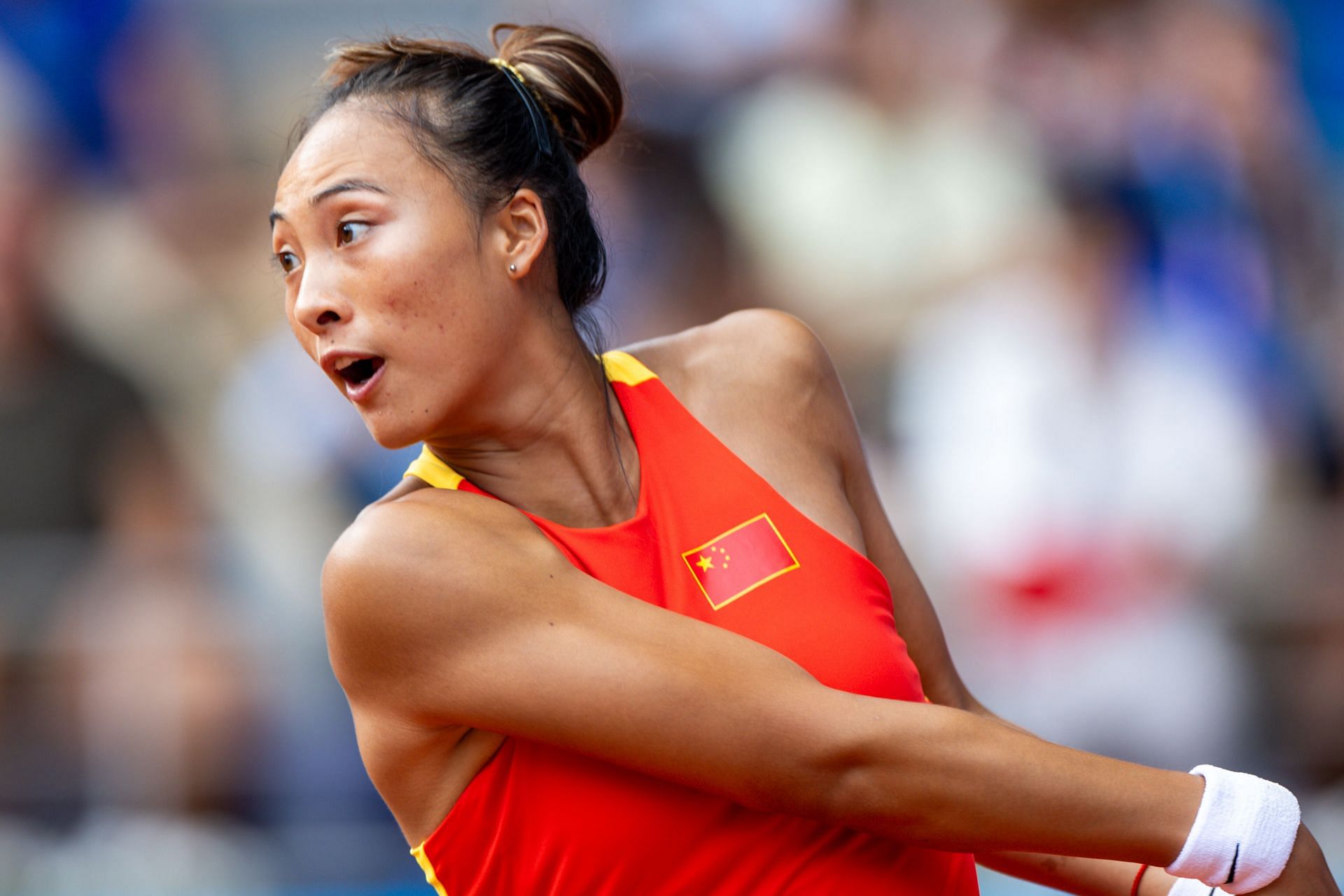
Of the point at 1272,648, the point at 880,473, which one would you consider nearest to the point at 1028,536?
the point at 880,473

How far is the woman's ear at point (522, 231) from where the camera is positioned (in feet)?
5.86

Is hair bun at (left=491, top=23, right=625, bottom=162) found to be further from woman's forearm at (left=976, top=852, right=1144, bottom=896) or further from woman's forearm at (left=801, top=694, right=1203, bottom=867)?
woman's forearm at (left=976, top=852, right=1144, bottom=896)

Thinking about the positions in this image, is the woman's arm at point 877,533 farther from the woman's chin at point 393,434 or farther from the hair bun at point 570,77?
the woman's chin at point 393,434

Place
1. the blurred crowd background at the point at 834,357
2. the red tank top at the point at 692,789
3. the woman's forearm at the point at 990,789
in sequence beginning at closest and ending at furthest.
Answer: the woman's forearm at the point at 990,789
the red tank top at the point at 692,789
the blurred crowd background at the point at 834,357

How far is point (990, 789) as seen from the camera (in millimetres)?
1523

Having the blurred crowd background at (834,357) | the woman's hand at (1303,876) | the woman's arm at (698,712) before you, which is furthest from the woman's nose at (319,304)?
the blurred crowd background at (834,357)

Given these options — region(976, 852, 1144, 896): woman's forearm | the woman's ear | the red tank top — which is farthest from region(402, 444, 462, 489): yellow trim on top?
region(976, 852, 1144, 896): woman's forearm

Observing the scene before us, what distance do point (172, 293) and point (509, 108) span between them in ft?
10.1

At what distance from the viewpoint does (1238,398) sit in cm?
423

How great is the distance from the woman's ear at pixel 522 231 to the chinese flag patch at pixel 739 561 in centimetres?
40

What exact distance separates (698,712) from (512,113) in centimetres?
78

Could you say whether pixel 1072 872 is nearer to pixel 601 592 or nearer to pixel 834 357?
pixel 601 592

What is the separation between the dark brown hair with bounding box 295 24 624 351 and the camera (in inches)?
69.4

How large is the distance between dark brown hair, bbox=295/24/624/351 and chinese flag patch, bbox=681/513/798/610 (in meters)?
0.40
